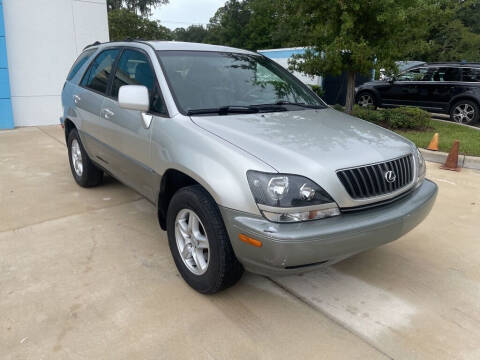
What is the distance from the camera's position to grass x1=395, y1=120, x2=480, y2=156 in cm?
702

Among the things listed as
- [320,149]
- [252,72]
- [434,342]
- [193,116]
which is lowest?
[434,342]

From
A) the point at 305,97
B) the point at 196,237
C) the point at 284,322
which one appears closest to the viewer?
the point at 284,322

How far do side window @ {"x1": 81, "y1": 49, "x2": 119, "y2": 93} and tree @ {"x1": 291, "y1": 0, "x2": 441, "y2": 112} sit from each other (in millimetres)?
5337

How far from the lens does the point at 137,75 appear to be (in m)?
3.53

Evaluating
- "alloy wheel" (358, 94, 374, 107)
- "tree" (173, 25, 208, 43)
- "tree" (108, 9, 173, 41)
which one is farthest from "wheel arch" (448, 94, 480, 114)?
"tree" (173, 25, 208, 43)

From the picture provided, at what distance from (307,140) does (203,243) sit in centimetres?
100

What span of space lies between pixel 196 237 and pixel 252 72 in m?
1.73

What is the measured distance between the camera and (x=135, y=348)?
2.29 metres

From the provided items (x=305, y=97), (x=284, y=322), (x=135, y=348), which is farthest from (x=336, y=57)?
(x=135, y=348)

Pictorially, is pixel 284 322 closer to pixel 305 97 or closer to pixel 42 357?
pixel 42 357

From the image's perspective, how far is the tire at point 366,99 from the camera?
1165cm

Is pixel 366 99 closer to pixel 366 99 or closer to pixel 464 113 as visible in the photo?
pixel 366 99

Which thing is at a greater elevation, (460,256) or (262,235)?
(262,235)

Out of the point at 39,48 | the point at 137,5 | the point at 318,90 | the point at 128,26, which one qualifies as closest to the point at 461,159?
the point at 318,90
